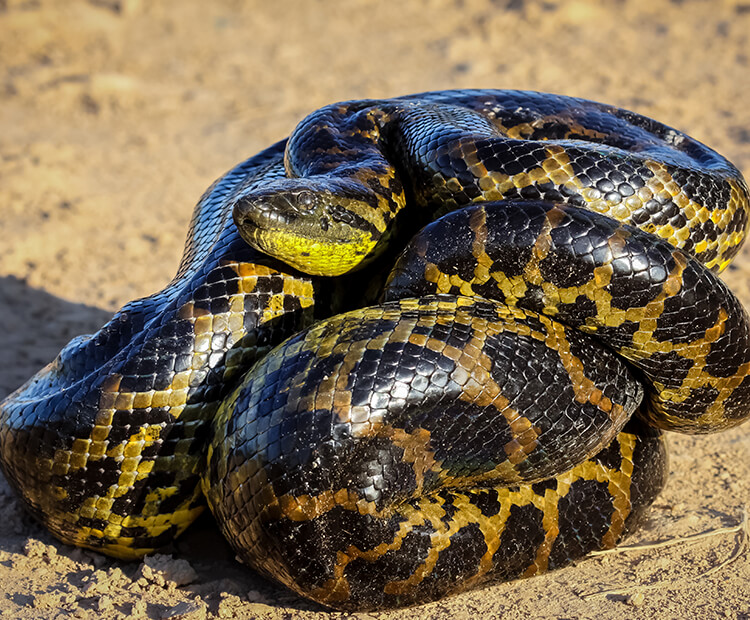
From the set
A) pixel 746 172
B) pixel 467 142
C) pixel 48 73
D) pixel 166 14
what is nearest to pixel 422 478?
pixel 467 142

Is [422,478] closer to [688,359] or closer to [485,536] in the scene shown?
[485,536]

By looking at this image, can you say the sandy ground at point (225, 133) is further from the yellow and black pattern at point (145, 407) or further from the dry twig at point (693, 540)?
the yellow and black pattern at point (145, 407)

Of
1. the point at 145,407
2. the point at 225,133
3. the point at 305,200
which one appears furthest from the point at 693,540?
the point at 225,133

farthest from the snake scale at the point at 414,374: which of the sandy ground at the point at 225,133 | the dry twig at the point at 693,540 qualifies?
the sandy ground at the point at 225,133

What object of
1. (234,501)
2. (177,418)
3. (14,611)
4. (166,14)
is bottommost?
(14,611)

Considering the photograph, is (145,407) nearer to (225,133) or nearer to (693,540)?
(693,540)

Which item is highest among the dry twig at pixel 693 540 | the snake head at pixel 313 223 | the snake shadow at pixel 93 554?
the snake head at pixel 313 223
